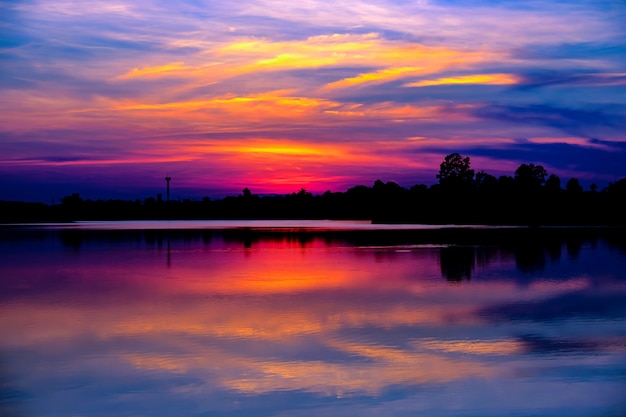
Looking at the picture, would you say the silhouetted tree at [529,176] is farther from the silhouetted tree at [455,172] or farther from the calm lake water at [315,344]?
the calm lake water at [315,344]

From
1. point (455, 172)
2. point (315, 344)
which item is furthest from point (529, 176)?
point (315, 344)

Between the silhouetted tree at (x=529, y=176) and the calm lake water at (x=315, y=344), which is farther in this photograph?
the silhouetted tree at (x=529, y=176)

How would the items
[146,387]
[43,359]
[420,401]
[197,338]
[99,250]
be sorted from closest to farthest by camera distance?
[420,401] → [146,387] → [43,359] → [197,338] → [99,250]

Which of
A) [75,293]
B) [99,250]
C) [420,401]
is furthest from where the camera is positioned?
[99,250]

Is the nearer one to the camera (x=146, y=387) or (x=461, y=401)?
(x=461, y=401)

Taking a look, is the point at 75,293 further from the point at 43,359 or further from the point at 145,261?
the point at 145,261

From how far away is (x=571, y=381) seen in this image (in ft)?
30.8

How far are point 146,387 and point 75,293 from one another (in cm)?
1057

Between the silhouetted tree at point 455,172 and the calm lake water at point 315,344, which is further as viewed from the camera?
the silhouetted tree at point 455,172

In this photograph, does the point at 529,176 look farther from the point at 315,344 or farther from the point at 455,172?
the point at 315,344

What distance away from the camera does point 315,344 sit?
1183cm

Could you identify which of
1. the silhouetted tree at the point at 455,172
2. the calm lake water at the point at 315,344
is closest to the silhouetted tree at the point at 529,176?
the silhouetted tree at the point at 455,172

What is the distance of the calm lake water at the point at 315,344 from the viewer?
8.65 meters

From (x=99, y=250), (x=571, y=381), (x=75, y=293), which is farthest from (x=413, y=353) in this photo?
(x=99, y=250)
